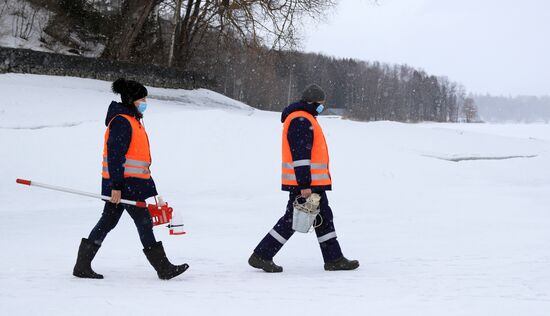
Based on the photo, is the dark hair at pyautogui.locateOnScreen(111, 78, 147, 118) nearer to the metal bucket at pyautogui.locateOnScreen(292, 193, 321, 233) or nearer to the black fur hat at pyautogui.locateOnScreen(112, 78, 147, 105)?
the black fur hat at pyautogui.locateOnScreen(112, 78, 147, 105)

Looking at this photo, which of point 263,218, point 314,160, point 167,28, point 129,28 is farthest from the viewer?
point 167,28

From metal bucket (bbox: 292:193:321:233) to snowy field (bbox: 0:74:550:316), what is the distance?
446 mm

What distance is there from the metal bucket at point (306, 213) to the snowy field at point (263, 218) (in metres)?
0.45

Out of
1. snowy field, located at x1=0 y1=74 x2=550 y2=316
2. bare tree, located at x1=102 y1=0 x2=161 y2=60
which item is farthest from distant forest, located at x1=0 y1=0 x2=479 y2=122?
snowy field, located at x1=0 y1=74 x2=550 y2=316

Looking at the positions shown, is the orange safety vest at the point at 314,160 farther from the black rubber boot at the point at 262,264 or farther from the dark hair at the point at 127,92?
the dark hair at the point at 127,92

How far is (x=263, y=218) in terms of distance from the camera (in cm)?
873

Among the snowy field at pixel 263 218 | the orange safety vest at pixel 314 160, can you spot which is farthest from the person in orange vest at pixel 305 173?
the snowy field at pixel 263 218

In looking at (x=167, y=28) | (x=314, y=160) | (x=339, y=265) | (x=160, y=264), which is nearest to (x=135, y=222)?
(x=160, y=264)

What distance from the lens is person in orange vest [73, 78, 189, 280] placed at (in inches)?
190

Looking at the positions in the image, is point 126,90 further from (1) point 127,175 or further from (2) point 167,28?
(2) point 167,28

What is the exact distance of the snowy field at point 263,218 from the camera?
4.34 meters

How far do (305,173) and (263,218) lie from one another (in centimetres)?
359

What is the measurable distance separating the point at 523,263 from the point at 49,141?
844 centimetres

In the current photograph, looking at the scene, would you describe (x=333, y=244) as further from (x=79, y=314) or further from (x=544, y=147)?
(x=544, y=147)
